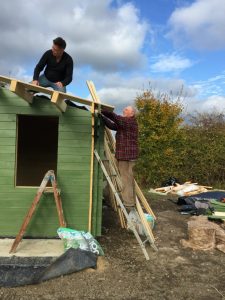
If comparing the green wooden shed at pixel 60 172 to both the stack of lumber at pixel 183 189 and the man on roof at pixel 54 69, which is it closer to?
the man on roof at pixel 54 69

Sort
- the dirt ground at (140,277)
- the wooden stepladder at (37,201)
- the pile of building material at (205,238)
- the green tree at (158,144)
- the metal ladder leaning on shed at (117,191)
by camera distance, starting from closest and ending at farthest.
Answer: the dirt ground at (140,277)
the wooden stepladder at (37,201)
the metal ladder leaning on shed at (117,191)
the pile of building material at (205,238)
the green tree at (158,144)

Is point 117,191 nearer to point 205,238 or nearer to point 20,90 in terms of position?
point 205,238

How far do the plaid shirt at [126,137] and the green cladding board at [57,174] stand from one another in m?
0.37

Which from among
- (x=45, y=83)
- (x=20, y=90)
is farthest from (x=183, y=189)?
(x=20, y=90)

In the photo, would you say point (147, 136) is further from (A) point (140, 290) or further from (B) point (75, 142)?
(A) point (140, 290)

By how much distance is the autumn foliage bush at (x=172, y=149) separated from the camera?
48.4 feet

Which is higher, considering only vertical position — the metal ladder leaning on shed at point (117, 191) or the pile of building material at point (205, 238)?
the metal ladder leaning on shed at point (117, 191)

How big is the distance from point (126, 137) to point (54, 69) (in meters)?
1.93

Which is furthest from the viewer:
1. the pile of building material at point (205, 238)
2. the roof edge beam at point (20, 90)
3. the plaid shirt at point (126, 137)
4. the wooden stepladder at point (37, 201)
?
the pile of building material at point (205, 238)

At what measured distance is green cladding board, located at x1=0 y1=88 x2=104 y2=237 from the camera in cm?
658

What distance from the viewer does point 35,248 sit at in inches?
241

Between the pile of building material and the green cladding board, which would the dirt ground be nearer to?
the pile of building material

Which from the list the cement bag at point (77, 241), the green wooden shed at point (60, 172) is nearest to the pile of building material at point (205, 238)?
the green wooden shed at point (60, 172)

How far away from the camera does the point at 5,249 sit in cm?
603
